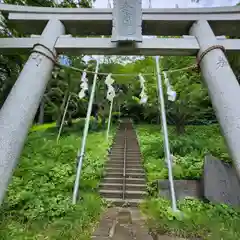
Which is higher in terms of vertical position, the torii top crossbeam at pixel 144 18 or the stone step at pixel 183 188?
the torii top crossbeam at pixel 144 18

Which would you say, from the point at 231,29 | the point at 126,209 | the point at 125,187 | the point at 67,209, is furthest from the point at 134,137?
the point at 231,29

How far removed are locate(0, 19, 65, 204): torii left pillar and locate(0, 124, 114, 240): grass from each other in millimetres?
1830

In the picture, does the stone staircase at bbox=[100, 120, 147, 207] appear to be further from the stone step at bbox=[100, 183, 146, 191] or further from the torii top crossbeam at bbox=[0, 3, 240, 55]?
the torii top crossbeam at bbox=[0, 3, 240, 55]

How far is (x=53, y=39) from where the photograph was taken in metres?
3.51

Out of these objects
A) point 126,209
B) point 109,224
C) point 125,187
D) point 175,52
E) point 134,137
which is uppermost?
point 134,137

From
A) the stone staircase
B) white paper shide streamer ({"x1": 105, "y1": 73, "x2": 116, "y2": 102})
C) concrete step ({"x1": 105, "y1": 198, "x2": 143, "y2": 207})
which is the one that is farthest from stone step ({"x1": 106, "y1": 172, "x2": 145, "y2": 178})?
white paper shide streamer ({"x1": 105, "y1": 73, "x2": 116, "y2": 102})

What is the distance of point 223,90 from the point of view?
9.55 ft

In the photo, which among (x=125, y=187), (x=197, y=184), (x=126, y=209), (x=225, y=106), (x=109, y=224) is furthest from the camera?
(x=125, y=187)

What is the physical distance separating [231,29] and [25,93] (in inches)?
128

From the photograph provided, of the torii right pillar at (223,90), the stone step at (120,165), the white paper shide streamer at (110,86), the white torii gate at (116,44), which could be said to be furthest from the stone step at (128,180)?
the torii right pillar at (223,90)

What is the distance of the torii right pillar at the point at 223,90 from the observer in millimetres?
2637

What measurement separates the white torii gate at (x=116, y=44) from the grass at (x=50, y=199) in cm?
211

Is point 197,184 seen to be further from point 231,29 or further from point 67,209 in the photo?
→ point 231,29

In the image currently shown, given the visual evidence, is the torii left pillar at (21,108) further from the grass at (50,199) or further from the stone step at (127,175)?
the stone step at (127,175)
